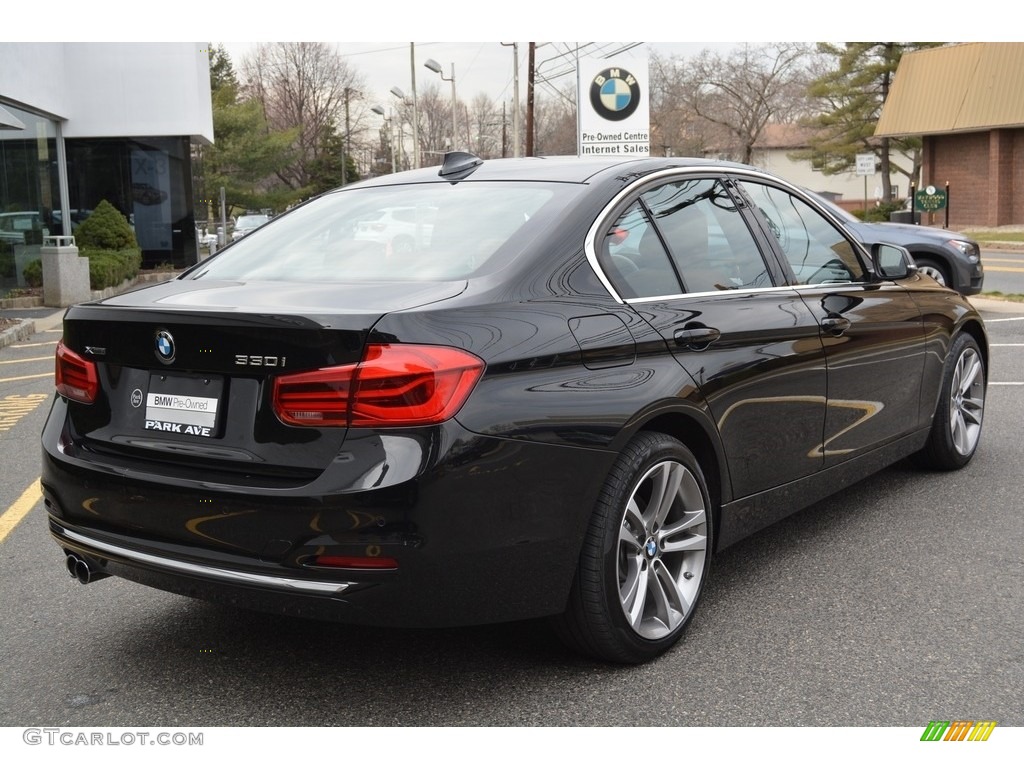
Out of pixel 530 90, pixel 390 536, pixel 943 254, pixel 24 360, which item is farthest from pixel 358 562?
pixel 530 90

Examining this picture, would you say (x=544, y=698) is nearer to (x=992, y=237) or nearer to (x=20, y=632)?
(x=20, y=632)

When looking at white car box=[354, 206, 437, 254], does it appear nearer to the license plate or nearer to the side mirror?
the license plate

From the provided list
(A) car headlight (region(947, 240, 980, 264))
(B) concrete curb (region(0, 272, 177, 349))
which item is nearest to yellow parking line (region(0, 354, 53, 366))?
(B) concrete curb (region(0, 272, 177, 349))

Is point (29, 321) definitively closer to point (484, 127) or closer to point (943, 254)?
point (943, 254)

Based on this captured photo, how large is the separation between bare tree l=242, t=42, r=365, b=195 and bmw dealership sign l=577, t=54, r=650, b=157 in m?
60.9

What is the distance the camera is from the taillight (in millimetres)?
2943

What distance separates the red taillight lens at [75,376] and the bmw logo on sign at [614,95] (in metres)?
21.5

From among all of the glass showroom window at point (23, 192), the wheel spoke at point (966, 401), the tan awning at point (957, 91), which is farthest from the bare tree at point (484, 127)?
the wheel spoke at point (966, 401)

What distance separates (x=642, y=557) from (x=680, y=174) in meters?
1.53

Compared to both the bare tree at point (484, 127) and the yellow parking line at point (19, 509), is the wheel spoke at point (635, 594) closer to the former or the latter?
the yellow parking line at point (19, 509)

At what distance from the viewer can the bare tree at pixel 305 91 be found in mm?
83500

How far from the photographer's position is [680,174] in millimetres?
4250

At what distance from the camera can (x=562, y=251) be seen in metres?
3.55

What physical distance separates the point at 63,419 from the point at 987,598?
11.0 ft
